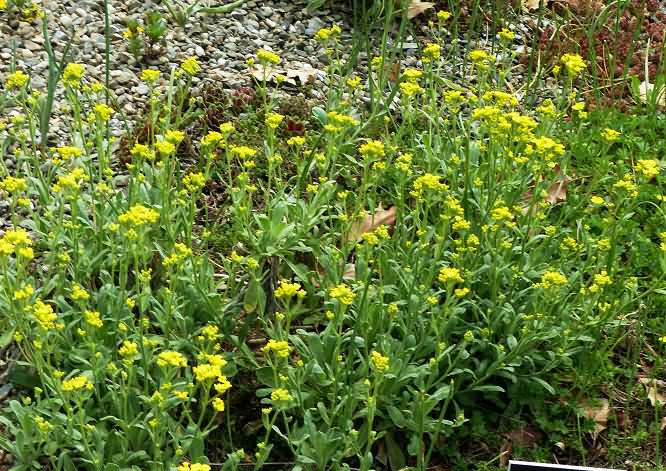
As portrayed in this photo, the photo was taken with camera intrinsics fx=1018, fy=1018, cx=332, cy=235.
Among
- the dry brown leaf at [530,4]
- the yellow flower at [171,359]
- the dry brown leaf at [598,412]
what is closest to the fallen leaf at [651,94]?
the dry brown leaf at [530,4]

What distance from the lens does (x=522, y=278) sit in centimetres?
323

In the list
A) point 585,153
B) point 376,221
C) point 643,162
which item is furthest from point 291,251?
point 585,153

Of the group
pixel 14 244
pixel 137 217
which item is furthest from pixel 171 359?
pixel 14 244

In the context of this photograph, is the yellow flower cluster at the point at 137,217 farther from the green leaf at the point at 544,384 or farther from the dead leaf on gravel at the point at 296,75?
the dead leaf on gravel at the point at 296,75

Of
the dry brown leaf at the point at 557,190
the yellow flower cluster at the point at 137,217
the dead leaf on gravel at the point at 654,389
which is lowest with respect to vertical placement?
the dead leaf on gravel at the point at 654,389

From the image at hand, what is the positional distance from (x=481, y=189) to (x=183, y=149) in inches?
53.6

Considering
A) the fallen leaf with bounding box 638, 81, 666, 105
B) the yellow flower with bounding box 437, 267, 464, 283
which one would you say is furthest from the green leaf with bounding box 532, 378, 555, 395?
the fallen leaf with bounding box 638, 81, 666, 105

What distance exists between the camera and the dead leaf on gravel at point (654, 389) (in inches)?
130

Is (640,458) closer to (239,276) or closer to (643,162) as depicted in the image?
(643,162)

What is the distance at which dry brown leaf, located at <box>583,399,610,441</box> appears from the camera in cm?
325

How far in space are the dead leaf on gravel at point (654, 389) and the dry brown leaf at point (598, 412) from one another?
0.15 meters

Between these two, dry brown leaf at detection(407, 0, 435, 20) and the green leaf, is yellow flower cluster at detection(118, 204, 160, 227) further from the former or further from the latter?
dry brown leaf at detection(407, 0, 435, 20)

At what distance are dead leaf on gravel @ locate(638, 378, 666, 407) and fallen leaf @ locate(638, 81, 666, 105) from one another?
152 cm

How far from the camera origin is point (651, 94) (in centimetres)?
452
